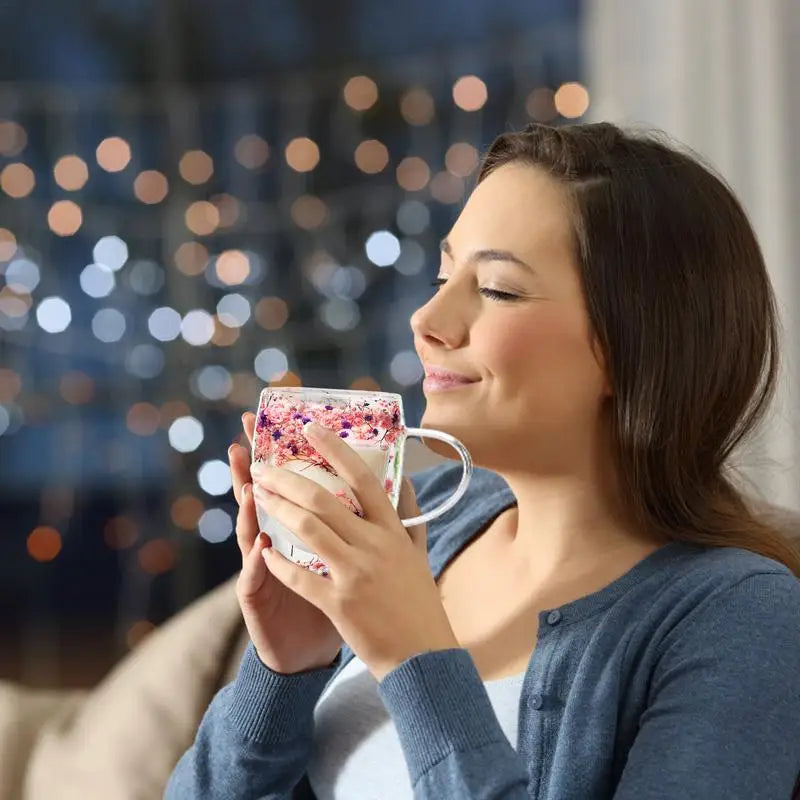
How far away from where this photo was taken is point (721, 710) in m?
0.85

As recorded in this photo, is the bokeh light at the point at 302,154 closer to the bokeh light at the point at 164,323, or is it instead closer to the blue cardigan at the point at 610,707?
the bokeh light at the point at 164,323

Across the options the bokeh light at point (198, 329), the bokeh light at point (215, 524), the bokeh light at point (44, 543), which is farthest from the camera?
the bokeh light at point (44, 543)

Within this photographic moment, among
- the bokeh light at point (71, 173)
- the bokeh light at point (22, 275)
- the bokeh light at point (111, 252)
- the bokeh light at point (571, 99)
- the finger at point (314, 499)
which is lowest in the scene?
the finger at point (314, 499)

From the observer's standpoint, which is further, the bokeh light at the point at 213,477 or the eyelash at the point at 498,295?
the bokeh light at the point at 213,477

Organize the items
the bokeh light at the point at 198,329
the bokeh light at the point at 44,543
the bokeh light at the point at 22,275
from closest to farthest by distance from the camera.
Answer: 1. the bokeh light at the point at 22,275
2. the bokeh light at the point at 198,329
3. the bokeh light at the point at 44,543

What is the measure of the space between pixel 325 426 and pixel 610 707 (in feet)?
1.10

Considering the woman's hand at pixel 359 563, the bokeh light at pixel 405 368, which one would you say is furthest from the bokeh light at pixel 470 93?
the woman's hand at pixel 359 563

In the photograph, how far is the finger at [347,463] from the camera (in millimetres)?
814

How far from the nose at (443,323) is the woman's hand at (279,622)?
170 millimetres

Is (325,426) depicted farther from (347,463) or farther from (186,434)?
(186,434)

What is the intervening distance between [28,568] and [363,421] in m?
3.35

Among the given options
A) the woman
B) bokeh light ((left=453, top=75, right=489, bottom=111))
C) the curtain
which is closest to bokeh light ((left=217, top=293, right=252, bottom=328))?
bokeh light ((left=453, top=75, right=489, bottom=111))

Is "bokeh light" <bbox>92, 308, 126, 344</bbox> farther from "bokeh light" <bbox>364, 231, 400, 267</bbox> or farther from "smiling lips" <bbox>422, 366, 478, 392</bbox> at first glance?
"smiling lips" <bbox>422, 366, 478, 392</bbox>

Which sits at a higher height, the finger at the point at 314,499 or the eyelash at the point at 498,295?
the eyelash at the point at 498,295
